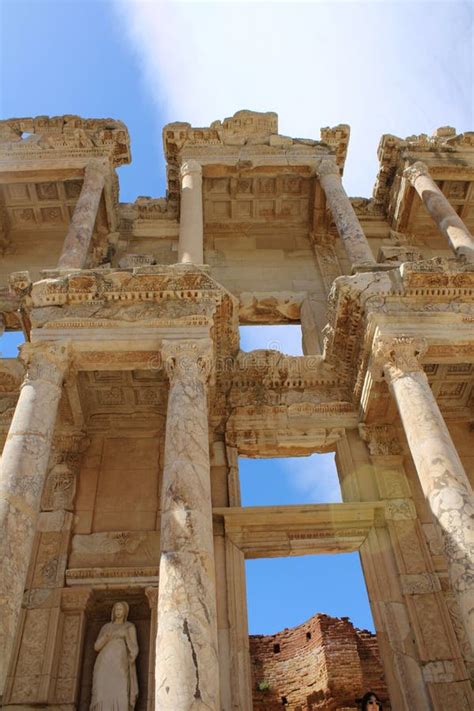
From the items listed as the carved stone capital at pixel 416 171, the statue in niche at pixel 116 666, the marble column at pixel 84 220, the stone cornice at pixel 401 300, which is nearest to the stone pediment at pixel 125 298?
the marble column at pixel 84 220


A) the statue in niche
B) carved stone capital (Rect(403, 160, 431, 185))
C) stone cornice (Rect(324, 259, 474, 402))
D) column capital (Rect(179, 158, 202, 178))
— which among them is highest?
column capital (Rect(179, 158, 202, 178))

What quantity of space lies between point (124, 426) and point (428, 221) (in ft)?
34.3

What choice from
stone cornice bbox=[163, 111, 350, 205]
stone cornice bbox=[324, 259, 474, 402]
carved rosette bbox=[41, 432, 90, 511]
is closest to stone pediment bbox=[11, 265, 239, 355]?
stone cornice bbox=[324, 259, 474, 402]

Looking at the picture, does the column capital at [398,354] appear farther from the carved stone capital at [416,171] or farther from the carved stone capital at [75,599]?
the carved stone capital at [416,171]

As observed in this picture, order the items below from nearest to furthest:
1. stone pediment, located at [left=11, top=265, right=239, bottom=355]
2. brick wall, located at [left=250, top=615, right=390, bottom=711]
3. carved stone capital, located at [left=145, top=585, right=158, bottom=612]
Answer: carved stone capital, located at [left=145, top=585, right=158, bottom=612] → stone pediment, located at [left=11, top=265, right=239, bottom=355] → brick wall, located at [left=250, top=615, right=390, bottom=711]

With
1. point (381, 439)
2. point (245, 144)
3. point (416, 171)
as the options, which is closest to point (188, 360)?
point (381, 439)

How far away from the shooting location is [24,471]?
830 cm

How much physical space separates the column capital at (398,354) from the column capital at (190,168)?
25.4 ft

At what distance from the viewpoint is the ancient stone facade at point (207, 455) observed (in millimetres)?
7922

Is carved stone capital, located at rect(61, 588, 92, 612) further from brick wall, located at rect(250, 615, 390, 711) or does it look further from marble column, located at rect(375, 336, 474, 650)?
brick wall, located at rect(250, 615, 390, 711)

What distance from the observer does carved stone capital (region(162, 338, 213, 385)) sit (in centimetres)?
984

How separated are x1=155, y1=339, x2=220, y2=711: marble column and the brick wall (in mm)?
10949

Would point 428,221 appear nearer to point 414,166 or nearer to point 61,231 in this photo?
point 414,166

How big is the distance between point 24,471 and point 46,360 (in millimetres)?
2237
